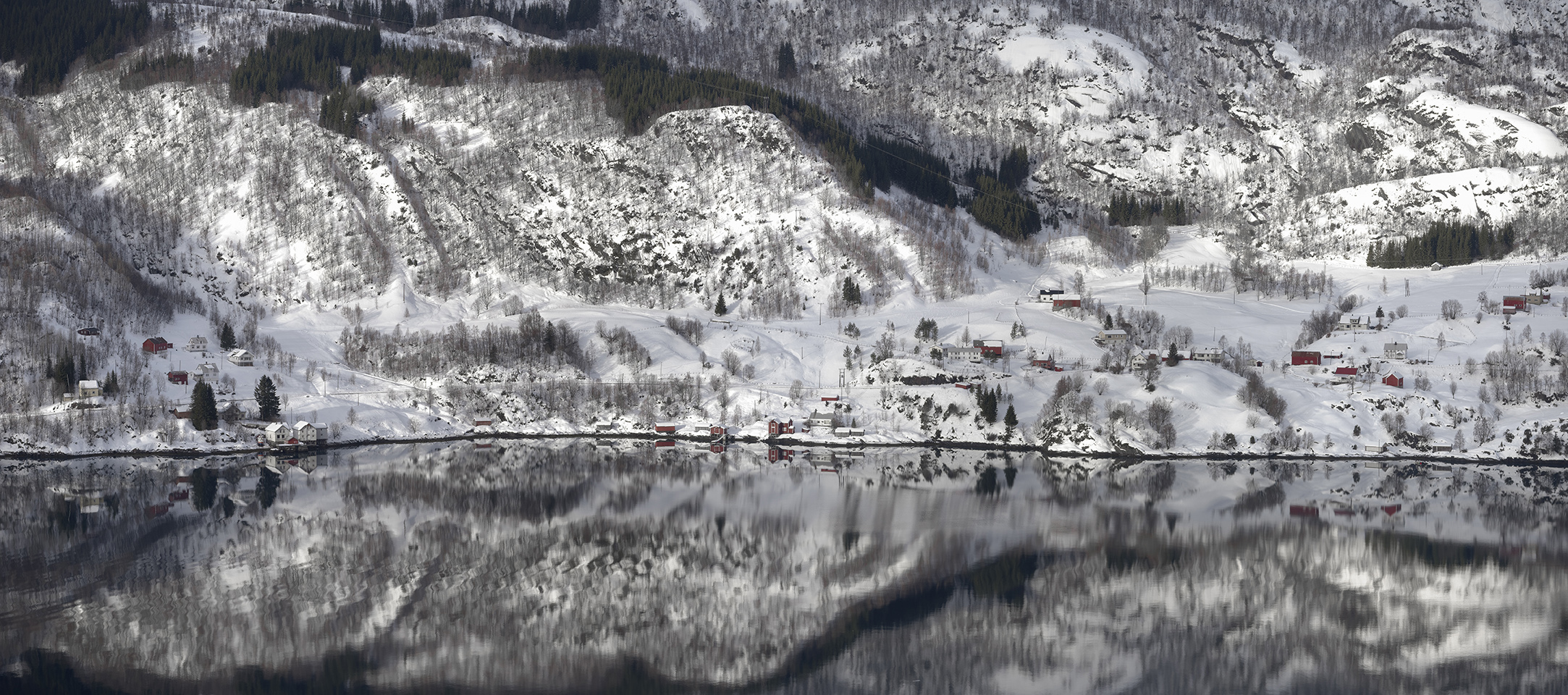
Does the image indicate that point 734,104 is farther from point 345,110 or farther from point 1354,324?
point 1354,324

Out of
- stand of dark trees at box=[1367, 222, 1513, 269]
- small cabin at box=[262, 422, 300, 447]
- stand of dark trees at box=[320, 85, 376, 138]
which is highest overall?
stand of dark trees at box=[320, 85, 376, 138]

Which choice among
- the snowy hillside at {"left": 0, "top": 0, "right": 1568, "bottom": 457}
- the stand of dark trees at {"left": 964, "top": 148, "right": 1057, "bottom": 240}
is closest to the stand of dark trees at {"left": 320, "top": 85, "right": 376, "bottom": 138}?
the snowy hillside at {"left": 0, "top": 0, "right": 1568, "bottom": 457}

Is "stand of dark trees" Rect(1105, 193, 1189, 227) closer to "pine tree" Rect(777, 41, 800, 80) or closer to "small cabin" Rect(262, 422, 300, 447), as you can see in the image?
"pine tree" Rect(777, 41, 800, 80)

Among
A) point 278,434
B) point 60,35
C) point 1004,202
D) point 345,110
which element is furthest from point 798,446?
point 60,35

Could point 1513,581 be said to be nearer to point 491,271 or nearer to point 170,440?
point 170,440

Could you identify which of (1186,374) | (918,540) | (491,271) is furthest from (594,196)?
(918,540)

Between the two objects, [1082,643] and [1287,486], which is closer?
[1082,643]

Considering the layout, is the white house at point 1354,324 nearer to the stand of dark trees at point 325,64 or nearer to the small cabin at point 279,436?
the small cabin at point 279,436
